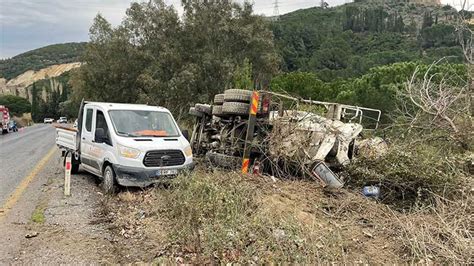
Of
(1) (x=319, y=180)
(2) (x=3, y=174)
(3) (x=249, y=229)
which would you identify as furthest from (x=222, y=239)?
(2) (x=3, y=174)

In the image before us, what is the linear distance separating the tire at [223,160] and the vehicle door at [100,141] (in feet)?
7.85

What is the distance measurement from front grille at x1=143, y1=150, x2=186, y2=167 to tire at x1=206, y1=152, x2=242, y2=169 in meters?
1.03

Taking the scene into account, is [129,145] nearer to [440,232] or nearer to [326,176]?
[326,176]

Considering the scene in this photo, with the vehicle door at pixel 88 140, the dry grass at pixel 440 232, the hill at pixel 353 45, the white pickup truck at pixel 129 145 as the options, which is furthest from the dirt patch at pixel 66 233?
the hill at pixel 353 45

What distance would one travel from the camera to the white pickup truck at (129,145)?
852 centimetres

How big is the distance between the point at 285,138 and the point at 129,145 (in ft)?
10.6

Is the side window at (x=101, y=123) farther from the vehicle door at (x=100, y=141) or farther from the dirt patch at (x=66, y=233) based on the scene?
the dirt patch at (x=66, y=233)

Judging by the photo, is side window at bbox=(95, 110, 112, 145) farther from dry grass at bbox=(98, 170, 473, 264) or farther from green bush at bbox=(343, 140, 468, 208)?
green bush at bbox=(343, 140, 468, 208)

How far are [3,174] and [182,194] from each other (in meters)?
6.62

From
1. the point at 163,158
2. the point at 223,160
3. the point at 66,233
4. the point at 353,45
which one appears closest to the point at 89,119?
the point at 163,158

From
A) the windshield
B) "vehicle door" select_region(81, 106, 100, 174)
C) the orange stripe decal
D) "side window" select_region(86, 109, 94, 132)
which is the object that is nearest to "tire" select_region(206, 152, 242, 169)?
the orange stripe decal

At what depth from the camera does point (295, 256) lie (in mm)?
4520

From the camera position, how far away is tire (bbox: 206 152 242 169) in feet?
30.9

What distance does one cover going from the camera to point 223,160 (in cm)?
973
